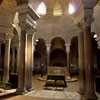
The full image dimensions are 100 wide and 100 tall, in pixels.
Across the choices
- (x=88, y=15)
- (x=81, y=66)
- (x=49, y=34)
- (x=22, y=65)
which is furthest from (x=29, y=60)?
(x=49, y=34)

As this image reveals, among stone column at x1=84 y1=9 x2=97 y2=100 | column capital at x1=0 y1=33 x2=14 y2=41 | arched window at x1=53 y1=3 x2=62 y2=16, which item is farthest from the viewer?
arched window at x1=53 y1=3 x2=62 y2=16

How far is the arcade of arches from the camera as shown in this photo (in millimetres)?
7273

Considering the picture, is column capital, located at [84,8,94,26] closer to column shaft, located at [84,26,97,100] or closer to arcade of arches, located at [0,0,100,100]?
arcade of arches, located at [0,0,100,100]

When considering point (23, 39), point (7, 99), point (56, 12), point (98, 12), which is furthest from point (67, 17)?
point (7, 99)

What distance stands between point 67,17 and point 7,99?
1672 cm

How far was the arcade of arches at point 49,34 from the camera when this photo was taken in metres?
7.27

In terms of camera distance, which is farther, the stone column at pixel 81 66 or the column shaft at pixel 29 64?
the column shaft at pixel 29 64

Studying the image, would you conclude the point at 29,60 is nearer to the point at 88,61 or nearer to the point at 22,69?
the point at 22,69

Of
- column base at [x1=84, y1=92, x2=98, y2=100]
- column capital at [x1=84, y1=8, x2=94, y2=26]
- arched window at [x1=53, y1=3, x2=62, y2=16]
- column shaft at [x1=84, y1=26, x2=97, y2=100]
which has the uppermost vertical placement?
arched window at [x1=53, y1=3, x2=62, y2=16]

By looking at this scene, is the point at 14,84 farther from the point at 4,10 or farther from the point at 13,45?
the point at 13,45

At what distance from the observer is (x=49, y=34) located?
21234 mm

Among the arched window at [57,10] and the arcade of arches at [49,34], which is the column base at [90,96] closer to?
the arcade of arches at [49,34]

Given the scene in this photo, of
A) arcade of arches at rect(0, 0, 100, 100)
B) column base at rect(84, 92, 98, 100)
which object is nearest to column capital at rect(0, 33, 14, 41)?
arcade of arches at rect(0, 0, 100, 100)

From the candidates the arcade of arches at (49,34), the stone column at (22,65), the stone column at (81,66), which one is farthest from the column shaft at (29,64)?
the stone column at (81,66)
